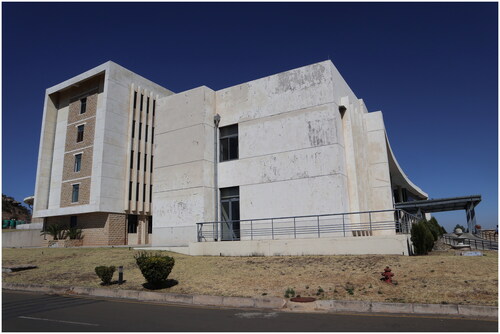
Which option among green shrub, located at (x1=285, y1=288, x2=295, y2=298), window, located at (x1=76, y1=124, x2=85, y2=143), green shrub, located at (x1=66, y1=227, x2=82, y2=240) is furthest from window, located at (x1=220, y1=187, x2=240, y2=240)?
window, located at (x1=76, y1=124, x2=85, y2=143)

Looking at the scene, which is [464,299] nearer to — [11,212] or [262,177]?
[262,177]

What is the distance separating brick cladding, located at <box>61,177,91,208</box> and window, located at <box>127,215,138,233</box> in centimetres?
398

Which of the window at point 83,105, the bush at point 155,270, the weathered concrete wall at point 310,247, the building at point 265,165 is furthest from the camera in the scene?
the window at point 83,105

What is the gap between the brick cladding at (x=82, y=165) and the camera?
3253 cm

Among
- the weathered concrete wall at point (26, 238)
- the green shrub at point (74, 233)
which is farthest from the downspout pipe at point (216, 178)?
the weathered concrete wall at point (26, 238)

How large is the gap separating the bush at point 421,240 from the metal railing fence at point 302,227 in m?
1.01

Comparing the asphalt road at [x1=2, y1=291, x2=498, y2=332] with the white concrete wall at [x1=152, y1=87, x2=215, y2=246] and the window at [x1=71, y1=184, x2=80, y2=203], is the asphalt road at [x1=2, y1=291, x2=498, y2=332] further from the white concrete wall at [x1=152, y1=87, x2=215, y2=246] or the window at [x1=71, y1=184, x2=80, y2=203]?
the window at [x1=71, y1=184, x2=80, y2=203]

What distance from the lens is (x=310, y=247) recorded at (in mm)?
17031

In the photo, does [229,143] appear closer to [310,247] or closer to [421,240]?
[310,247]

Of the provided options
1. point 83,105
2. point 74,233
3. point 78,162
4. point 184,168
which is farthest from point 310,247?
point 83,105

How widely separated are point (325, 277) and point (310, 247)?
4.51 metres

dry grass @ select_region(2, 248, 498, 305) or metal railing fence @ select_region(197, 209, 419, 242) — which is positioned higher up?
metal railing fence @ select_region(197, 209, 419, 242)

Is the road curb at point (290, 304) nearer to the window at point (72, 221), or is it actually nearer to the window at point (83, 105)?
the window at point (72, 221)

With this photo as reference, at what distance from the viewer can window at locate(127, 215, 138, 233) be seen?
109ft
